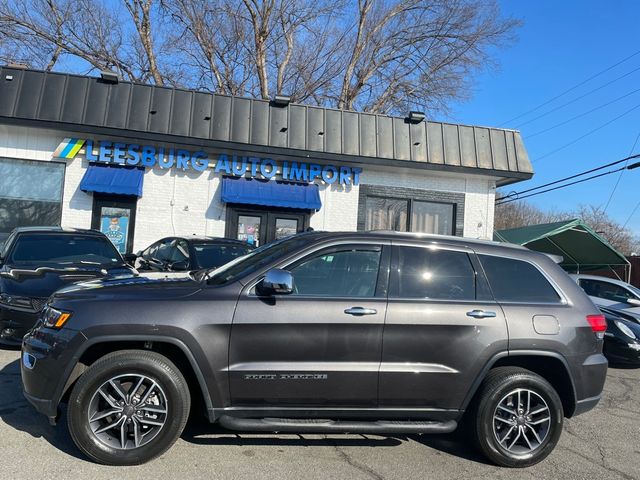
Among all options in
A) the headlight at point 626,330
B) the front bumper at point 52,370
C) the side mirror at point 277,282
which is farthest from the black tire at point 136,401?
the headlight at point 626,330

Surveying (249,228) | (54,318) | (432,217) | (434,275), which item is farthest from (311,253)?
(432,217)

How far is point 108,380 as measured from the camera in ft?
11.0

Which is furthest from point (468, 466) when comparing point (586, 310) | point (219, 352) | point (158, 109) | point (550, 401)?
point (158, 109)

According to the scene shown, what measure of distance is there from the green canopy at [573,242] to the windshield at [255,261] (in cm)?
1219

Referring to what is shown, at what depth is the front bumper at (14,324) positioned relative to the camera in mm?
5465

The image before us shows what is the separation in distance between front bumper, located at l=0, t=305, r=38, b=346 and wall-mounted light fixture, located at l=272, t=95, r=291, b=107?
8.06 m

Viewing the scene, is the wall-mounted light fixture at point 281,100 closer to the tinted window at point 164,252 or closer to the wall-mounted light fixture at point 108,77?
the wall-mounted light fixture at point 108,77

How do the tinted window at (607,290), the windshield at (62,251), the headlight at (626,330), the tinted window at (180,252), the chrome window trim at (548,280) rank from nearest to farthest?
1. the chrome window trim at (548,280)
2. the windshield at (62,251)
3. the headlight at (626,330)
4. the tinted window at (180,252)
5. the tinted window at (607,290)

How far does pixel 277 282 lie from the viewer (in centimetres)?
332

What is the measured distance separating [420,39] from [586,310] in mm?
21108

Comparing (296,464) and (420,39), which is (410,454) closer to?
(296,464)

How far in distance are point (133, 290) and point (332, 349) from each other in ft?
4.91

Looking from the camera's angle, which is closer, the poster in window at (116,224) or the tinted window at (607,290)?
the tinted window at (607,290)

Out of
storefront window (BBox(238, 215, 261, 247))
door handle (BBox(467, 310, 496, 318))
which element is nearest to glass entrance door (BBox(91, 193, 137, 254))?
storefront window (BBox(238, 215, 261, 247))
